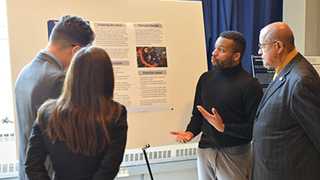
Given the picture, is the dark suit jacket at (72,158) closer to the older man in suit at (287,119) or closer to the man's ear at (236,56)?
the older man in suit at (287,119)

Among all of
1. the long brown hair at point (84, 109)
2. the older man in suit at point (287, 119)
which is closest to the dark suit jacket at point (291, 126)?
the older man in suit at point (287, 119)

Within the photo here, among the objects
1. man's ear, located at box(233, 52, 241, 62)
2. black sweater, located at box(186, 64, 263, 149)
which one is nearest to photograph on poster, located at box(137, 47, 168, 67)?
black sweater, located at box(186, 64, 263, 149)

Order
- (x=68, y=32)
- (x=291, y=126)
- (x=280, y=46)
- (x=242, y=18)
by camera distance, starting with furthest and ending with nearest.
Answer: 1. (x=242, y=18)
2. (x=280, y=46)
3. (x=291, y=126)
4. (x=68, y=32)

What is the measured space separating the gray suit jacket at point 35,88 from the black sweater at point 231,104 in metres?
1.02

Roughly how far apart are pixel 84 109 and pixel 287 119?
106cm

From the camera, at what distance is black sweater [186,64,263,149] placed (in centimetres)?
184

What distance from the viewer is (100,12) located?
80.7 inches

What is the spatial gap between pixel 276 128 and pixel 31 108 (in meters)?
1.25

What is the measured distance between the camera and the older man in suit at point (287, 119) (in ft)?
4.83

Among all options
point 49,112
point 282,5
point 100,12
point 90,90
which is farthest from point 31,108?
point 282,5

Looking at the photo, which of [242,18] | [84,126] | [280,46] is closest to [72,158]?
[84,126]

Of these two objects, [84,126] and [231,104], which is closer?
[84,126]

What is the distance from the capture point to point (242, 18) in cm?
282

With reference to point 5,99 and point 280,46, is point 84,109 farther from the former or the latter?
point 5,99
